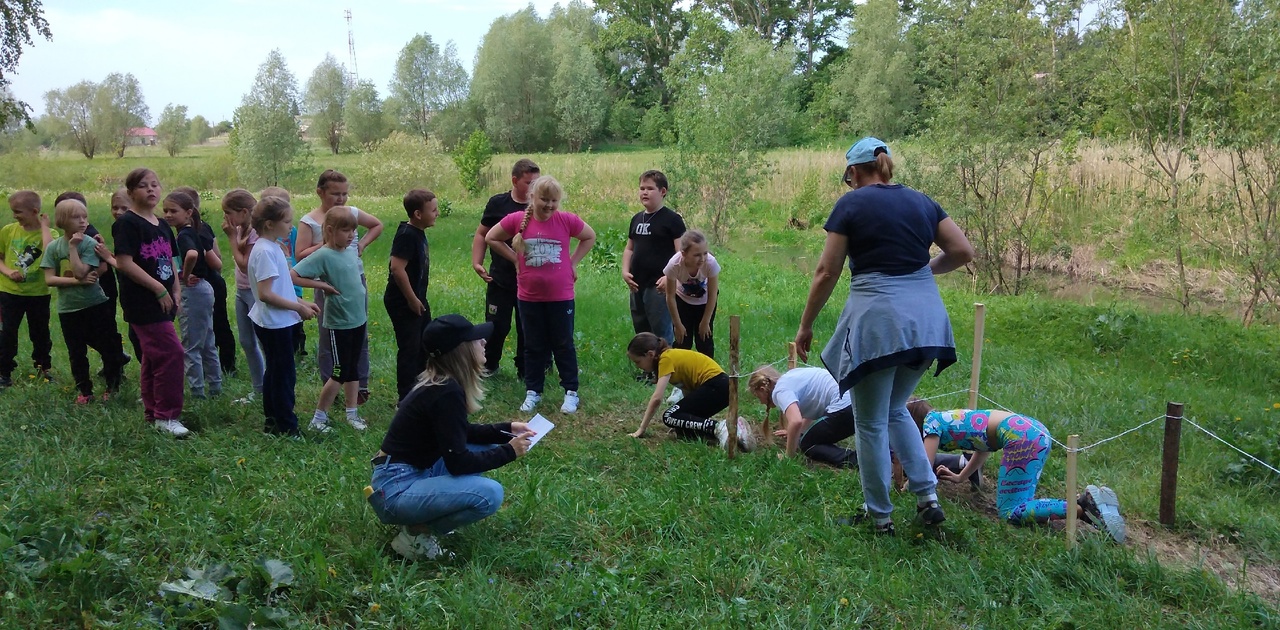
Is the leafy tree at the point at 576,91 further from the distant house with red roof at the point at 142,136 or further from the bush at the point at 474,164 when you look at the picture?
the distant house with red roof at the point at 142,136

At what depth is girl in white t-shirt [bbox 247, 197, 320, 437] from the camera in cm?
536

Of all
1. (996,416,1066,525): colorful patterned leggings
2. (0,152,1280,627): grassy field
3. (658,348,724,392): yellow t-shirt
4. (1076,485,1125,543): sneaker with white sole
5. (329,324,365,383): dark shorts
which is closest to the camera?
(0,152,1280,627): grassy field

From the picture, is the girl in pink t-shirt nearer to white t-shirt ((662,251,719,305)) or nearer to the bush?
white t-shirt ((662,251,719,305))

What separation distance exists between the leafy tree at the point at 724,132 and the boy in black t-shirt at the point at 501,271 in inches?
416

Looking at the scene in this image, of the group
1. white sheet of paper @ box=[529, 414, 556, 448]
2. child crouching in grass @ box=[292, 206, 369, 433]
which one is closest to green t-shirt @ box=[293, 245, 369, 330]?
child crouching in grass @ box=[292, 206, 369, 433]

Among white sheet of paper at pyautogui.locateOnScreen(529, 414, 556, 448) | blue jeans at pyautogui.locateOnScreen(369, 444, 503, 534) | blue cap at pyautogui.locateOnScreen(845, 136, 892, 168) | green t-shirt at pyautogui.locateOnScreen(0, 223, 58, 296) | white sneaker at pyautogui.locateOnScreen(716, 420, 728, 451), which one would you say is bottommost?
white sneaker at pyautogui.locateOnScreen(716, 420, 728, 451)

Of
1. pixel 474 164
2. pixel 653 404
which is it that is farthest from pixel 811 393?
pixel 474 164

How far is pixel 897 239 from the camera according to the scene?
3.86 metres

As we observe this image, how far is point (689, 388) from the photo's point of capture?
19.5 feet

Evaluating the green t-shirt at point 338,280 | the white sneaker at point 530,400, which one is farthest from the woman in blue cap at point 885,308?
the green t-shirt at point 338,280

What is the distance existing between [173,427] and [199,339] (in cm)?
118

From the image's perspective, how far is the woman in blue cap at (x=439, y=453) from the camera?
3.77m

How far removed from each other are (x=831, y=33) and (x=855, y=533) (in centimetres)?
5386

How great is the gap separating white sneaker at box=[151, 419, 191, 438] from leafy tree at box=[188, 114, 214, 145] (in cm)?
5152
